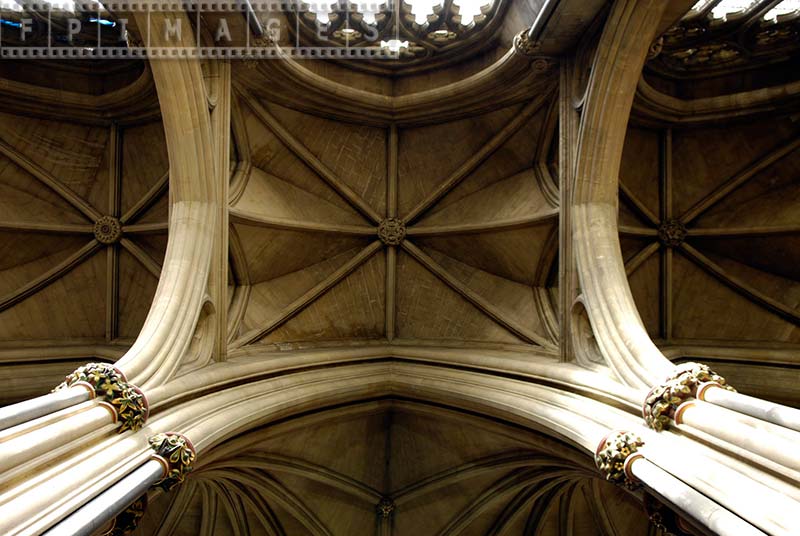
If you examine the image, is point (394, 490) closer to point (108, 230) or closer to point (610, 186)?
point (610, 186)

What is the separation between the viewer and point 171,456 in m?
4.04

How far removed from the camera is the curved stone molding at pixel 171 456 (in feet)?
13.1

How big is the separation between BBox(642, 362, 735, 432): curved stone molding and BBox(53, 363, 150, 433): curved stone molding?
4.09 m

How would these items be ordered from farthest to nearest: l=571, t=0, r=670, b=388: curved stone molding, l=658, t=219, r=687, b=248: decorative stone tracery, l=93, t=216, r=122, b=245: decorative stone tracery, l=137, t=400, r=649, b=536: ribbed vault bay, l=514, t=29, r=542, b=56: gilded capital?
l=93, t=216, r=122, b=245: decorative stone tracery → l=658, t=219, r=687, b=248: decorative stone tracery → l=137, t=400, r=649, b=536: ribbed vault bay → l=514, t=29, r=542, b=56: gilded capital → l=571, t=0, r=670, b=388: curved stone molding

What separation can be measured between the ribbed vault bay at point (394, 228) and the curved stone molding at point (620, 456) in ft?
11.5

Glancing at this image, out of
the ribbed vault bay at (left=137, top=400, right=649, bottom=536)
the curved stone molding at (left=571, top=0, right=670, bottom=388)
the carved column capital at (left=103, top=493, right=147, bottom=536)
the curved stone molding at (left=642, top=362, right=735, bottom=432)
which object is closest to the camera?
the carved column capital at (left=103, top=493, right=147, bottom=536)

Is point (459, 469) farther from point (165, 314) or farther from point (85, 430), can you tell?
point (85, 430)

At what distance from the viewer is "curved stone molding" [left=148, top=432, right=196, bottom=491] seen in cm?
399

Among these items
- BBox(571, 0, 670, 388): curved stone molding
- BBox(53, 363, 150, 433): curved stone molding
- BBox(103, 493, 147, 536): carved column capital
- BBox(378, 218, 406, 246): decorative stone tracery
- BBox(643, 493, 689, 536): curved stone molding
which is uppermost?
BBox(378, 218, 406, 246): decorative stone tracery

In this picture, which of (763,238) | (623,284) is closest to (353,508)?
(623,284)

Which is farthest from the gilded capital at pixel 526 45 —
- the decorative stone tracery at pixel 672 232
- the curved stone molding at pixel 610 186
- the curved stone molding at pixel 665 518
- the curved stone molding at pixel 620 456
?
the curved stone molding at pixel 665 518

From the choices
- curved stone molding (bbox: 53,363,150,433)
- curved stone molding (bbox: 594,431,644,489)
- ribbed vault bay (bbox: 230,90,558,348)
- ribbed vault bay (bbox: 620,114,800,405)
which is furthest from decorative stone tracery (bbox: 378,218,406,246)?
curved stone molding (bbox: 594,431,644,489)

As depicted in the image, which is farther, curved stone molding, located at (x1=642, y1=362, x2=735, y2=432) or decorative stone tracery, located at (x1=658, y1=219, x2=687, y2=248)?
decorative stone tracery, located at (x1=658, y1=219, x2=687, y2=248)

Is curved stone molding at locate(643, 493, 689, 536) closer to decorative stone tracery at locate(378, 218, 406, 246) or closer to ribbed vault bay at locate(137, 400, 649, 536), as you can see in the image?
ribbed vault bay at locate(137, 400, 649, 536)
